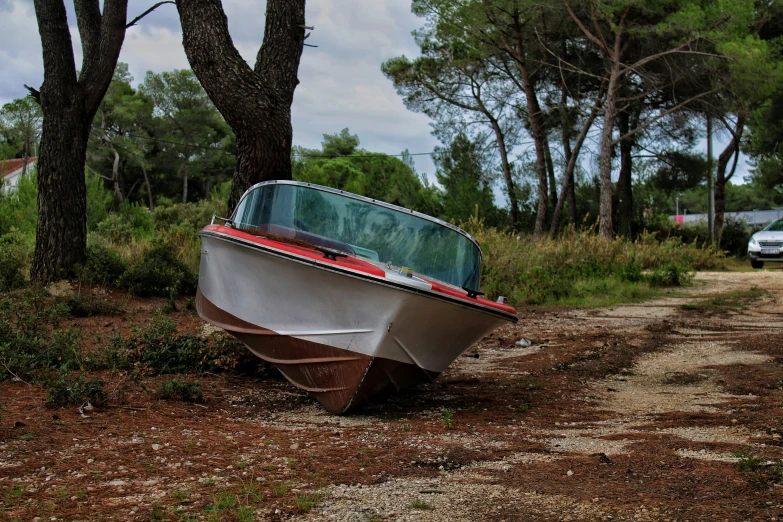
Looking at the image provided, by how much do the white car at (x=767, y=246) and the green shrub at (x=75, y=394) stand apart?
76.9ft

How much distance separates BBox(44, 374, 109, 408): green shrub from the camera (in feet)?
18.2

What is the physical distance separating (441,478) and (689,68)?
88.0 ft

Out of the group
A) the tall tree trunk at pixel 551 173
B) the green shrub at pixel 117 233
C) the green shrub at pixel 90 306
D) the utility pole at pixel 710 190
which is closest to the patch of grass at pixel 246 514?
the green shrub at pixel 90 306

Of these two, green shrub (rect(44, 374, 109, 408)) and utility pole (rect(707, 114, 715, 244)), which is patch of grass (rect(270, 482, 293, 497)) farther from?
utility pole (rect(707, 114, 715, 244))

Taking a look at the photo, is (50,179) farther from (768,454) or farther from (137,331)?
(768,454)

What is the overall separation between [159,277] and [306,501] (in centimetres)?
908

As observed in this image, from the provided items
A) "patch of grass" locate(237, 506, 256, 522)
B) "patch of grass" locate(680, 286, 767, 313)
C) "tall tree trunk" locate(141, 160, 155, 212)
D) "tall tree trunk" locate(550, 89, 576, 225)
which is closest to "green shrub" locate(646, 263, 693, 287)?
"patch of grass" locate(680, 286, 767, 313)

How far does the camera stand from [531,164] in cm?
3788

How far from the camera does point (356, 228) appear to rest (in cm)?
644

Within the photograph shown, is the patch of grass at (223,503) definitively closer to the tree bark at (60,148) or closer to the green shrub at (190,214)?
the tree bark at (60,148)

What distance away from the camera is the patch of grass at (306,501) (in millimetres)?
3560

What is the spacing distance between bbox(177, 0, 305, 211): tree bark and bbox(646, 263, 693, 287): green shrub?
1151 cm

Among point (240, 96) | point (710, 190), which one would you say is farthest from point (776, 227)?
point (240, 96)

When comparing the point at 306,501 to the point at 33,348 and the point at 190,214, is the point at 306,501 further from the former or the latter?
the point at 190,214
